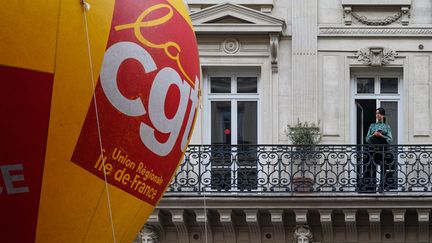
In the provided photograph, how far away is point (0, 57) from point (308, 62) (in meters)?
13.6

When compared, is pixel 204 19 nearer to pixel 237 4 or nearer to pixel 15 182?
pixel 237 4

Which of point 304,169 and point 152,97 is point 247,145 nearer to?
point 304,169

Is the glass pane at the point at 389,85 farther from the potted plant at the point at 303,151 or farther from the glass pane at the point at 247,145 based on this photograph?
the glass pane at the point at 247,145

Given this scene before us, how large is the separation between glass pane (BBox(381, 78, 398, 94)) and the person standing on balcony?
1174mm

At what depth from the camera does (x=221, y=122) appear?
2700 centimetres

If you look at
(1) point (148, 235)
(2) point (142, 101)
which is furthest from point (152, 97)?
(1) point (148, 235)

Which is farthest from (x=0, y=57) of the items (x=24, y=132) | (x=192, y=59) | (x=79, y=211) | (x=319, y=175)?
(x=319, y=175)

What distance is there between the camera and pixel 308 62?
26781 mm

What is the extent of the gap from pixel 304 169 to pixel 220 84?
7.88ft

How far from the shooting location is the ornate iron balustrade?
83.9 ft

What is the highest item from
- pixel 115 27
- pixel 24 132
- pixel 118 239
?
pixel 115 27

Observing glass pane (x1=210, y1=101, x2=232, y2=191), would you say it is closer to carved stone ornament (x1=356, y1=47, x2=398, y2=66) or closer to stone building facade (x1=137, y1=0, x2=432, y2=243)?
stone building facade (x1=137, y1=0, x2=432, y2=243)

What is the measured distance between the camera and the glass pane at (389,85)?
2698 cm

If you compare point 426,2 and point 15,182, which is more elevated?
point 426,2
